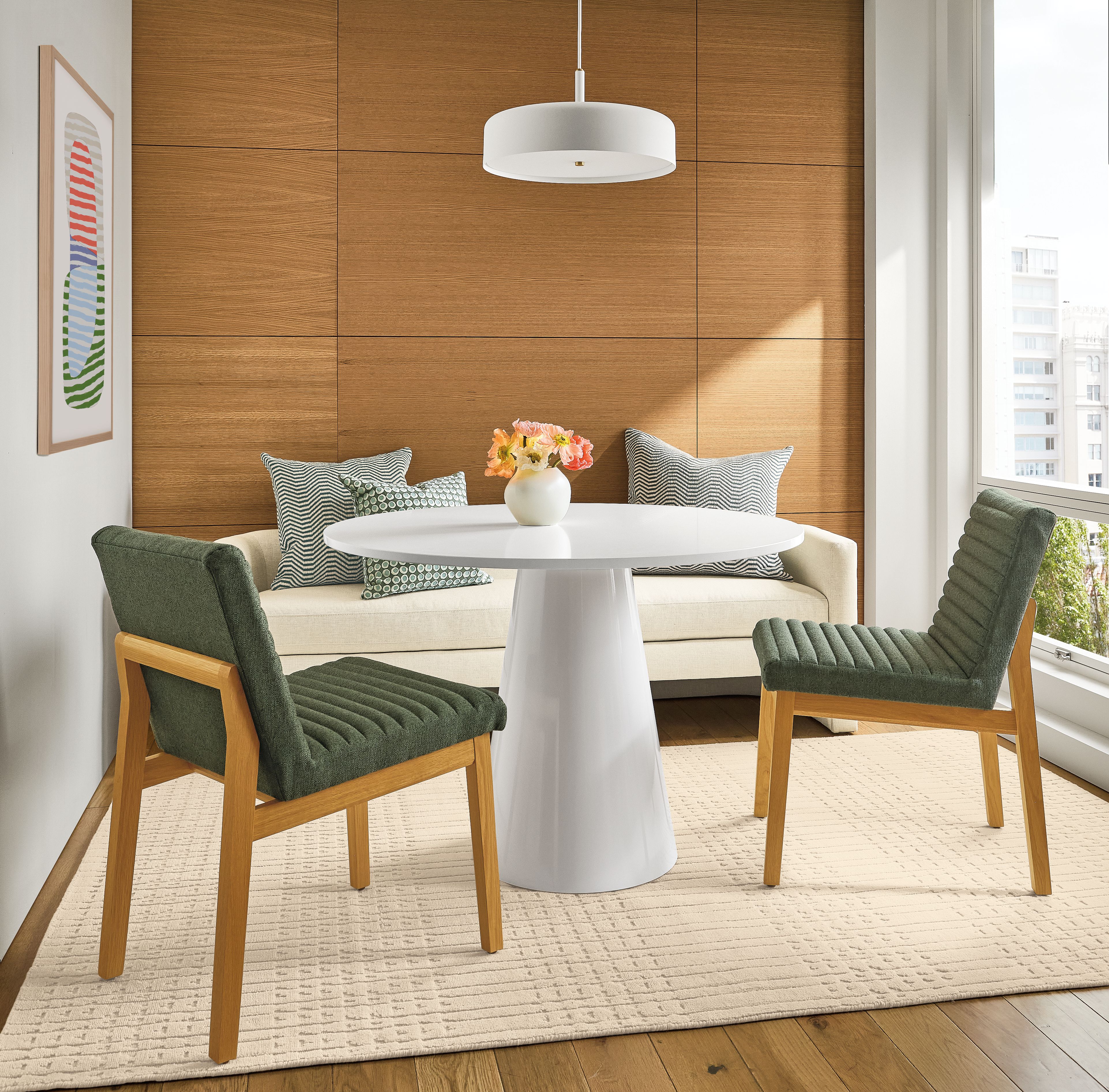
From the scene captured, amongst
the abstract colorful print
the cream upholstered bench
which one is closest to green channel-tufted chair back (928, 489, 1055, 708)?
the cream upholstered bench

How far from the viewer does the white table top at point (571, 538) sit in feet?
6.95

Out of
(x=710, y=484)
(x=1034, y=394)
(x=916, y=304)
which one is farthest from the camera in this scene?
(x=916, y=304)

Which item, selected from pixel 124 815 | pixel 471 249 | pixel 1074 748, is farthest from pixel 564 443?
pixel 1074 748

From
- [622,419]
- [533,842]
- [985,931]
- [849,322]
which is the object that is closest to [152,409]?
[622,419]

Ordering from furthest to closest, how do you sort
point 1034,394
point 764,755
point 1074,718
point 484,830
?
point 1034,394, point 1074,718, point 764,755, point 484,830

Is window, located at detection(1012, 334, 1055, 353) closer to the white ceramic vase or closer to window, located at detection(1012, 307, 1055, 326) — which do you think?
window, located at detection(1012, 307, 1055, 326)

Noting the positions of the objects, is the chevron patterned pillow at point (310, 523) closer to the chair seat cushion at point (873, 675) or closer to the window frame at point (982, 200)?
the chair seat cushion at point (873, 675)

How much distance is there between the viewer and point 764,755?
2883 mm

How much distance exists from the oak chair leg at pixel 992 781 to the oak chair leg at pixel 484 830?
1.31m

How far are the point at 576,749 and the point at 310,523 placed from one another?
167cm

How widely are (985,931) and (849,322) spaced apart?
2.72m

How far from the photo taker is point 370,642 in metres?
3.42

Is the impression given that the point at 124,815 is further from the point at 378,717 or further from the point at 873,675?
the point at 873,675

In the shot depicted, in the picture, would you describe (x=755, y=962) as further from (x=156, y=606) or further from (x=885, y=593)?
(x=885, y=593)
